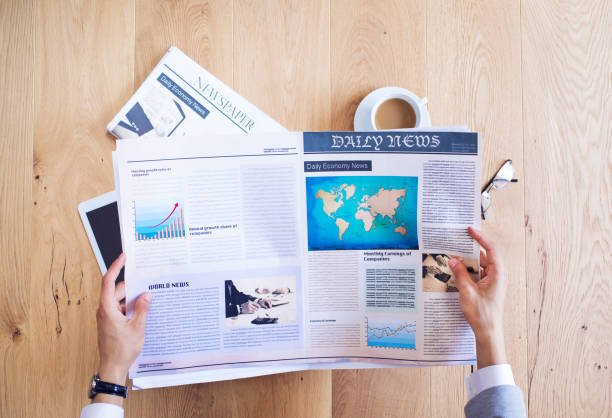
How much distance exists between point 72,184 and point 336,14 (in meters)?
0.52

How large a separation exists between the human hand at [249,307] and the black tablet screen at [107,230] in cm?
22

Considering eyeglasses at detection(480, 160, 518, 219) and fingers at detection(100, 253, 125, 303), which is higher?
eyeglasses at detection(480, 160, 518, 219)

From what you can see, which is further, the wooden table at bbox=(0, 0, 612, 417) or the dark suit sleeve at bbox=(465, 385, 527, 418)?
the wooden table at bbox=(0, 0, 612, 417)

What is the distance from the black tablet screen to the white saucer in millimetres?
418

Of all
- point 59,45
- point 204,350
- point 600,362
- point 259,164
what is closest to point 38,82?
point 59,45

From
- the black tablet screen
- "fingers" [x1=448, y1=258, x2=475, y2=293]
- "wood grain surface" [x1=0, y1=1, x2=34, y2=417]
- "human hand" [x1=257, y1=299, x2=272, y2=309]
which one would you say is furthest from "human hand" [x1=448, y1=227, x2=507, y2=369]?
"wood grain surface" [x1=0, y1=1, x2=34, y2=417]

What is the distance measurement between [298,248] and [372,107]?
0.81 feet

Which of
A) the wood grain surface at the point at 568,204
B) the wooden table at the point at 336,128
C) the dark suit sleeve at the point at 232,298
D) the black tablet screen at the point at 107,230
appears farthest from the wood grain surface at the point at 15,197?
the wood grain surface at the point at 568,204

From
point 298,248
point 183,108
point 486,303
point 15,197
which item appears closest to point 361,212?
point 298,248

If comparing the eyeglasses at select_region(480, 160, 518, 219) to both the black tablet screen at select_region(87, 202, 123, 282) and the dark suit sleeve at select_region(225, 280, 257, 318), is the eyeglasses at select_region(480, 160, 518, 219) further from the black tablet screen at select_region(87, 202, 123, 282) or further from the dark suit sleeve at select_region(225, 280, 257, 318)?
the black tablet screen at select_region(87, 202, 123, 282)

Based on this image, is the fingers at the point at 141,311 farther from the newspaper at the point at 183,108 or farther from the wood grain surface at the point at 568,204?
the wood grain surface at the point at 568,204

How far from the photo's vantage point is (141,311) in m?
0.50

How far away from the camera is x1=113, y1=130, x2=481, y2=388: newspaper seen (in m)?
0.51

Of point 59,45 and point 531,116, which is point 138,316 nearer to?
A: point 59,45
